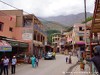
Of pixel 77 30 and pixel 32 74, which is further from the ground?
pixel 77 30

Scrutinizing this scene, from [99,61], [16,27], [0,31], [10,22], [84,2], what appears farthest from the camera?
[16,27]

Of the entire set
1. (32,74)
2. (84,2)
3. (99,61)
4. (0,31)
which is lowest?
(32,74)

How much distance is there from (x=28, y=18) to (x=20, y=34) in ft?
12.5

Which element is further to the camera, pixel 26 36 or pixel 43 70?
pixel 26 36

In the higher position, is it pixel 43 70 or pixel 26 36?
pixel 26 36

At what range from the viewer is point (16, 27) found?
45125mm

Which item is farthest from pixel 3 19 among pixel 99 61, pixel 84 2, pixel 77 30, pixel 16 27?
pixel 77 30

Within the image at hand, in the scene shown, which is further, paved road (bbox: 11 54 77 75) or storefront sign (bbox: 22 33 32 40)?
storefront sign (bbox: 22 33 32 40)

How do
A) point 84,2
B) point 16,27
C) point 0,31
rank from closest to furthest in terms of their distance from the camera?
point 84,2, point 0,31, point 16,27

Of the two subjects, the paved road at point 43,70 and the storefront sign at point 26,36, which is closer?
the paved road at point 43,70

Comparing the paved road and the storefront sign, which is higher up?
the storefront sign

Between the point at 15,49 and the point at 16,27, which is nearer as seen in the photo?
the point at 15,49

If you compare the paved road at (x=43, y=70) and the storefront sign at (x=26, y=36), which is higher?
the storefront sign at (x=26, y=36)

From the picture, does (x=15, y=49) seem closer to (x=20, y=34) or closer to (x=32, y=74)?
(x=20, y=34)
